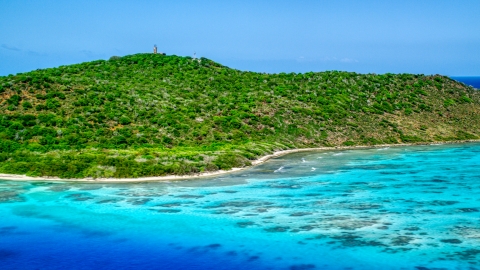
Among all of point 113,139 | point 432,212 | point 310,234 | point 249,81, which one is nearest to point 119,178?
point 113,139

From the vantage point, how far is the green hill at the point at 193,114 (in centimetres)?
5234

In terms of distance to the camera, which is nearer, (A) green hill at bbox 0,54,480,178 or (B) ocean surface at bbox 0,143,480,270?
(B) ocean surface at bbox 0,143,480,270

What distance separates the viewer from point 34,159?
165 feet

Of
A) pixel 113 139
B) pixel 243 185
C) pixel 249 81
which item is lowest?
pixel 243 185

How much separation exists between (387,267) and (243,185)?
21.7m

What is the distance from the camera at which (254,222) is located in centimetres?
3291

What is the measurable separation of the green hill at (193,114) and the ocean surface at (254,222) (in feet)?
19.6

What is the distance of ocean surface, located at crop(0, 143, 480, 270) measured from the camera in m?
26.2

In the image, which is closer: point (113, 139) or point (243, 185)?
point (243, 185)

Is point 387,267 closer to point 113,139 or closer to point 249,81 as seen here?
point 113,139

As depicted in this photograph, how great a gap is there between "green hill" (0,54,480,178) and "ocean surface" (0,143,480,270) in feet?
19.6

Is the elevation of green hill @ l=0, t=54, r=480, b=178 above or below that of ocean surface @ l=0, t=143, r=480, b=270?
above

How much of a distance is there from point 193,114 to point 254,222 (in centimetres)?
4431

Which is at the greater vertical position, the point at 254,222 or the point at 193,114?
the point at 193,114
